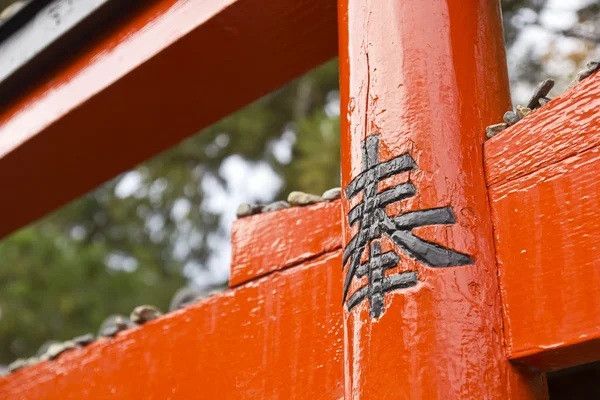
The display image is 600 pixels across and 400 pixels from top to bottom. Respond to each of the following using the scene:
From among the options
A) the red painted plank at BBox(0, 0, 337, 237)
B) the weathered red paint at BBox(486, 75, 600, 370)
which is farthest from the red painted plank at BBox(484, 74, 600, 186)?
the red painted plank at BBox(0, 0, 337, 237)

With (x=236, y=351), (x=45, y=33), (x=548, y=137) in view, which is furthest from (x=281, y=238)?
(x=45, y=33)

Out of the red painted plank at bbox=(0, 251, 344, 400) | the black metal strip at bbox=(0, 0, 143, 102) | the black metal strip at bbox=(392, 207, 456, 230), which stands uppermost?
the black metal strip at bbox=(0, 0, 143, 102)

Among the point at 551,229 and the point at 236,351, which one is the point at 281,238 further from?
the point at 551,229

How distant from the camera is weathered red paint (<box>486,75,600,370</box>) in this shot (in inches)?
46.9

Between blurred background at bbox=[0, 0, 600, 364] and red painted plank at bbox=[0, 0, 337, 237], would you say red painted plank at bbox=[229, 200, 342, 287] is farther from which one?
blurred background at bbox=[0, 0, 600, 364]

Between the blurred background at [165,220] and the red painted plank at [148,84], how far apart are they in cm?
204

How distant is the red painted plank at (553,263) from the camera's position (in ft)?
3.88

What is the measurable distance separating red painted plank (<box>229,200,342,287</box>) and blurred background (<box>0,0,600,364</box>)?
7.51ft

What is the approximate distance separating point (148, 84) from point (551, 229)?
1.28 meters

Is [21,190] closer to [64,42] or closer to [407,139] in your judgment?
[64,42]

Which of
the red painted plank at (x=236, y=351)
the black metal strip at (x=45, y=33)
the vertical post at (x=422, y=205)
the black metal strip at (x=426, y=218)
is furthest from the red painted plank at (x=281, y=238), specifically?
the black metal strip at (x=45, y=33)

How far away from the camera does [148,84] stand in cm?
215

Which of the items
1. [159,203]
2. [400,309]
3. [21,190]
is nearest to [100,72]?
[21,190]

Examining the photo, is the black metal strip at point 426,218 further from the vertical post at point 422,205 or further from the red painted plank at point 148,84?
the red painted plank at point 148,84
